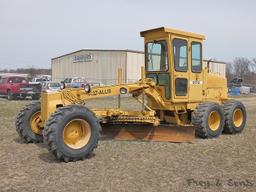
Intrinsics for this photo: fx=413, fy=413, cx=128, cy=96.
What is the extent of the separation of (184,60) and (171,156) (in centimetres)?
346

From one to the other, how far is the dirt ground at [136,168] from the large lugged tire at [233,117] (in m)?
1.75

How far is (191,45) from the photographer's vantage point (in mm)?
11445

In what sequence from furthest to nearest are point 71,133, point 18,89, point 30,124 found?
point 18,89 → point 30,124 → point 71,133

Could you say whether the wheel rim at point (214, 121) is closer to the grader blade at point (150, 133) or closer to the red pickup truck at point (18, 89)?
the grader blade at point (150, 133)

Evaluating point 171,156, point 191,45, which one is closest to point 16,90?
point 191,45

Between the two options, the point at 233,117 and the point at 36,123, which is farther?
the point at 233,117

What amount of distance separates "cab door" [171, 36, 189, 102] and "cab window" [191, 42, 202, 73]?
0.30m

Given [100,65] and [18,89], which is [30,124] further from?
[100,65]

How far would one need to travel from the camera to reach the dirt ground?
6422 millimetres

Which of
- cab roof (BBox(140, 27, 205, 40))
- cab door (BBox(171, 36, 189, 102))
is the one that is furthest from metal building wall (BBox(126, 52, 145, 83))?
cab door (BBox(171, 36, 189, 102))

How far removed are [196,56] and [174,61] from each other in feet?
3.29

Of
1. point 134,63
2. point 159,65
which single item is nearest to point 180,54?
point 159,65

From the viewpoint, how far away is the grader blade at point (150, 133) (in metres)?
10.3

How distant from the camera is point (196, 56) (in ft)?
38.0
